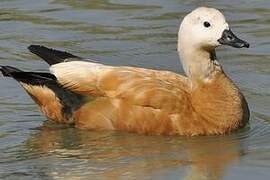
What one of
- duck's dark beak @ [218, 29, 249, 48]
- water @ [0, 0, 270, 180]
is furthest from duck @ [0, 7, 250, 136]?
water @ [0, 0, 270, 180]

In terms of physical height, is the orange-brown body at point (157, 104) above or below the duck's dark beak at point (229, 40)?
below

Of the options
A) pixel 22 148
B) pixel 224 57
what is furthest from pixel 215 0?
pixel 22 148

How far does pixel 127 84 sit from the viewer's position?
10.8 metres

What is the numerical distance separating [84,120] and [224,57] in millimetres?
2758

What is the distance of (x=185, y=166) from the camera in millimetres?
9477

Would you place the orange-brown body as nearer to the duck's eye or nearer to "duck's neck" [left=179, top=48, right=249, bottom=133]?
"duck's neck" [left=179, top=48, right=249, bottom=133]

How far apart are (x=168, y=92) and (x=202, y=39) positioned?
0.60 meters

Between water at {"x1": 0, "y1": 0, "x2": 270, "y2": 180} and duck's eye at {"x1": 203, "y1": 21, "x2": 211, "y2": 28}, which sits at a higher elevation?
duck's eye at {"x1": 203, "y1": 21, "x2": 211, "y2": 28}

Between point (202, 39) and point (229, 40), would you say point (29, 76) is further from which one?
point (229, 40)

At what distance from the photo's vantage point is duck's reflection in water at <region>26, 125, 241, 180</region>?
932 centimetres

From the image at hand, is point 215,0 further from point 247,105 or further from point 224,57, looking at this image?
point 247,105

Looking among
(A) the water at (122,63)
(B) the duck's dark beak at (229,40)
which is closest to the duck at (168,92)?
(B) the duck's dark beak at (229,40)

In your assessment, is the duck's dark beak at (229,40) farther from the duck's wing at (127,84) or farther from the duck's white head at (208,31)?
the duck's wing at (127,84)

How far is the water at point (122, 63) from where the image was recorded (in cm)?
951
